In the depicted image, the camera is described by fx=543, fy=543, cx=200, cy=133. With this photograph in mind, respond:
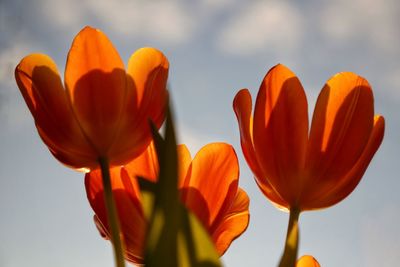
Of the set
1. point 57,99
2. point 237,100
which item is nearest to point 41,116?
point 57,99

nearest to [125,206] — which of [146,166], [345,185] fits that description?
[146,166]

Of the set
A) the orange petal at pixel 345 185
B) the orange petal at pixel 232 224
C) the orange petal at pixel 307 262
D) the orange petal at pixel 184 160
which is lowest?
the orange petal at pixel 307 262

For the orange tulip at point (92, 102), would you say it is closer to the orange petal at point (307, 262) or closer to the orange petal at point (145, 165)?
the orange petal at point (145, 165)

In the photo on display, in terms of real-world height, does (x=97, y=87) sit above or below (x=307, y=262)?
above

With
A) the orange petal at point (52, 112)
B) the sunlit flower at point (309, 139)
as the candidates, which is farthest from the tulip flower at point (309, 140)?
the orange petal at point (52, 112)

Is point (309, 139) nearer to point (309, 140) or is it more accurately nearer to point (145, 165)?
point (309, 140)

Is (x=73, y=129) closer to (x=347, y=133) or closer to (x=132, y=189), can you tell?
(x=132, y=189)

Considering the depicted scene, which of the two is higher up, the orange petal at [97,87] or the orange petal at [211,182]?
the orange petal at [97,87]
